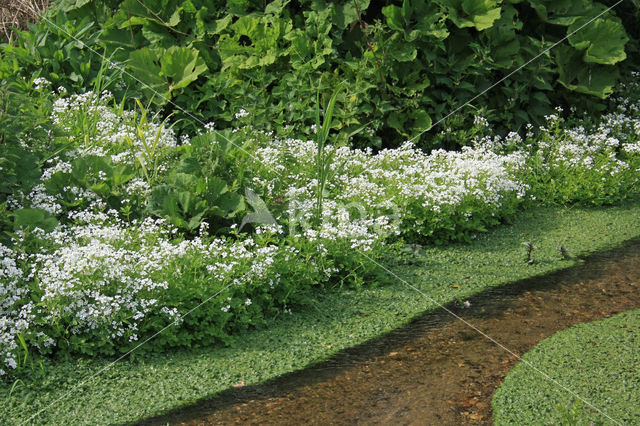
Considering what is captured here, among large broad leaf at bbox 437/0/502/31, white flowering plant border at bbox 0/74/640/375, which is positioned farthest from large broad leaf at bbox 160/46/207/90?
large broad leaf at bbox 437/0/502/31

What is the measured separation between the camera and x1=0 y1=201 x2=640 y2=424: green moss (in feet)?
9.85

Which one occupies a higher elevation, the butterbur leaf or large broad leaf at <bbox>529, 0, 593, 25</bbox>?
large broad leaf at <bbox>529, 0, 593, 25</bbox>

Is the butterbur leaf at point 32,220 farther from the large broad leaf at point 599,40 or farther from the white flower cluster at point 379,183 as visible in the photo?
the large broad leaf at point 599,40

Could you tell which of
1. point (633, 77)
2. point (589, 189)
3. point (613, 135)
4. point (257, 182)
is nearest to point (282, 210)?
point (257, 182)

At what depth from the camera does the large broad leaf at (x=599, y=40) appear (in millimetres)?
6605

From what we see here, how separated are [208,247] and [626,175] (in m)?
4.14

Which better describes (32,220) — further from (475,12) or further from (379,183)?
(475,12)

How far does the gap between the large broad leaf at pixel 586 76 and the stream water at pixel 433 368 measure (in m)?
2.98

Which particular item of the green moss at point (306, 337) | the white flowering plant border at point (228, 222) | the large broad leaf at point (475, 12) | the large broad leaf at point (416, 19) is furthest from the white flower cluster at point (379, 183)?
the large broad leaf at point (475, 12)

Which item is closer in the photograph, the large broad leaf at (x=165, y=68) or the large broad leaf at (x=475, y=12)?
the large broad leaf at (x=475, y=12)

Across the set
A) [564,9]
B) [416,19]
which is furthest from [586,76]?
[416,19]

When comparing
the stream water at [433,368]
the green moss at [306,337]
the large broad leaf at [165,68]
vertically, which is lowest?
the green moss at [306,337]

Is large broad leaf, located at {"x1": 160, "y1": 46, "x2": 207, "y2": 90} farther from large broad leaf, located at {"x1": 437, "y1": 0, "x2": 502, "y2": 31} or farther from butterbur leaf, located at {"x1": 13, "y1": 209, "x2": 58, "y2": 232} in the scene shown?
butterbur leaf, located at {"x1": 13, "y1": 209, "x2": 58, "y2": 232}

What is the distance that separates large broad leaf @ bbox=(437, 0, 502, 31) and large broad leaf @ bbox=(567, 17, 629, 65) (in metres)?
1.05
